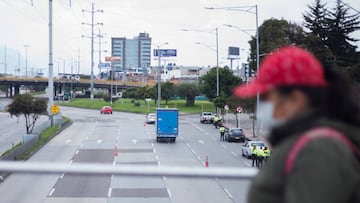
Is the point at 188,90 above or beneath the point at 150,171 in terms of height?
above

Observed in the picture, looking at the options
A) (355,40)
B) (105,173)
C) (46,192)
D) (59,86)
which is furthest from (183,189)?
(59,86)

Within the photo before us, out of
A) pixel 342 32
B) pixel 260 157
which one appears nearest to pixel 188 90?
pixel 342 32

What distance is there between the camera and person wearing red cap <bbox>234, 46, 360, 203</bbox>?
2.33m

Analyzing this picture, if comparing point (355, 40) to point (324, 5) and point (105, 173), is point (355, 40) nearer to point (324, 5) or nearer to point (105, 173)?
point (324, 5)

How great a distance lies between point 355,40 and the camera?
6212cm

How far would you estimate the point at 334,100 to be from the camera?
2529 mm

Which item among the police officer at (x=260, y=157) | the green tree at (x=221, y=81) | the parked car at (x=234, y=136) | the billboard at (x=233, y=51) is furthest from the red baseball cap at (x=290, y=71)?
the billboard at (x=233, y=51)

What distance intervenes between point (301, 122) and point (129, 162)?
1094 inches

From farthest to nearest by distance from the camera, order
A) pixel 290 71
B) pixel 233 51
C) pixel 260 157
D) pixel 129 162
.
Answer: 1. pixel 233 51
2. pixel 129 162
3. pixel 260 157
4. pixel 290 71

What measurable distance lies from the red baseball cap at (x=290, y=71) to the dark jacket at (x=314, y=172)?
0.44ft

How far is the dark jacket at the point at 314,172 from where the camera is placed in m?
2.27

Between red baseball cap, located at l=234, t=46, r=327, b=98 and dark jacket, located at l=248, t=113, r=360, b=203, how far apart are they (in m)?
0.14

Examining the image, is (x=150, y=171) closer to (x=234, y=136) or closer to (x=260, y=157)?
(x=260, y=157)

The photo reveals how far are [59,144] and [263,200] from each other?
40.0 metres
